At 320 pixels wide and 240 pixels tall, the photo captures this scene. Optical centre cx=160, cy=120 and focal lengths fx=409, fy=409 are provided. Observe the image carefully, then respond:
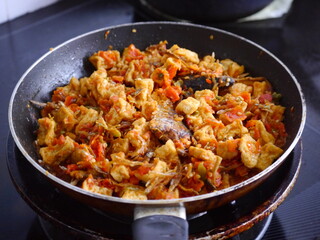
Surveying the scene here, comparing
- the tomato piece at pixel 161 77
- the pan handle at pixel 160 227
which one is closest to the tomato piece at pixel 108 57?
the tomato piece at pixel 161 77

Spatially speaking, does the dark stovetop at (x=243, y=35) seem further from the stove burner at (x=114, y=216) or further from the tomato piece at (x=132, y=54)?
the tomato piece at (x=132, y=54)

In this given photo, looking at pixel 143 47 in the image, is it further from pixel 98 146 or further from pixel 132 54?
pixel 98 146

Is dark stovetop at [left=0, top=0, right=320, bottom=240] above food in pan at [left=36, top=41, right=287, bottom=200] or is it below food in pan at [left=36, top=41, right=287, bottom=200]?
below

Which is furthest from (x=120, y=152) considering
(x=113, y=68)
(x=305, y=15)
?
(x=305, y=15)

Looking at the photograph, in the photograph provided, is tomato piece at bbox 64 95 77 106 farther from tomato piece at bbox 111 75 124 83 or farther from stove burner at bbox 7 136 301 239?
stove burner at bbox 7 136 301 239

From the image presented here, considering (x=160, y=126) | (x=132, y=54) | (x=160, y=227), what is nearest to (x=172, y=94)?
(x=160, y=126)

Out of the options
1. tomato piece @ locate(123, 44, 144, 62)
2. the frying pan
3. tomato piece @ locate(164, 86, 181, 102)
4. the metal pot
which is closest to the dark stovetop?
the metal pot
